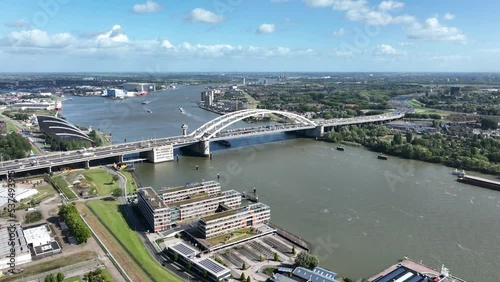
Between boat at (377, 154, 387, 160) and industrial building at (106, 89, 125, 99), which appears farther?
industrial building at (106, 89, 125, 99)

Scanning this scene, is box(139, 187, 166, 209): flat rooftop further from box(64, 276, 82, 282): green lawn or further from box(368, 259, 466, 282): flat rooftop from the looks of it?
box(368, 259, 466, 282): flat rooftop

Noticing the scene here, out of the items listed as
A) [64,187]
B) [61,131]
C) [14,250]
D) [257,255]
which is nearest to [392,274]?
[257,255]

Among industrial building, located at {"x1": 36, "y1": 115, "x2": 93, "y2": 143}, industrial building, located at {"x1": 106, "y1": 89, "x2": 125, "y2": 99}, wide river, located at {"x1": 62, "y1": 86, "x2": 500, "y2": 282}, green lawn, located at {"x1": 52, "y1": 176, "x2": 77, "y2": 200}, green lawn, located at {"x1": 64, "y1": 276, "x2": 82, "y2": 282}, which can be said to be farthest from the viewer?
industrial building, located at {"x1": 106, "y1": 89, "x2": 125, "y2": 99}

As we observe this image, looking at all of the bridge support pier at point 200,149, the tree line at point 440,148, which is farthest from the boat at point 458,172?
the bridge support pier at point 200,149

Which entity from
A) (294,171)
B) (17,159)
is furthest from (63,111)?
(294,171)

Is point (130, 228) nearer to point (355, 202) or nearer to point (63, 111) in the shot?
point (355, 202)

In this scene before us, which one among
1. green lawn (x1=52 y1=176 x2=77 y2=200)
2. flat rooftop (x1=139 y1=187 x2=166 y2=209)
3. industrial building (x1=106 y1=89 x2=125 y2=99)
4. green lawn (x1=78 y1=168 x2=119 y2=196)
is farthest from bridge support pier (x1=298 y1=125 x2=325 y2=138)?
industrial building (x1=106 y1=89 x2=125 y2=99)

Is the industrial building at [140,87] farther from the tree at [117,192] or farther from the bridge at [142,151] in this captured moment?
the tree at [117,192]
